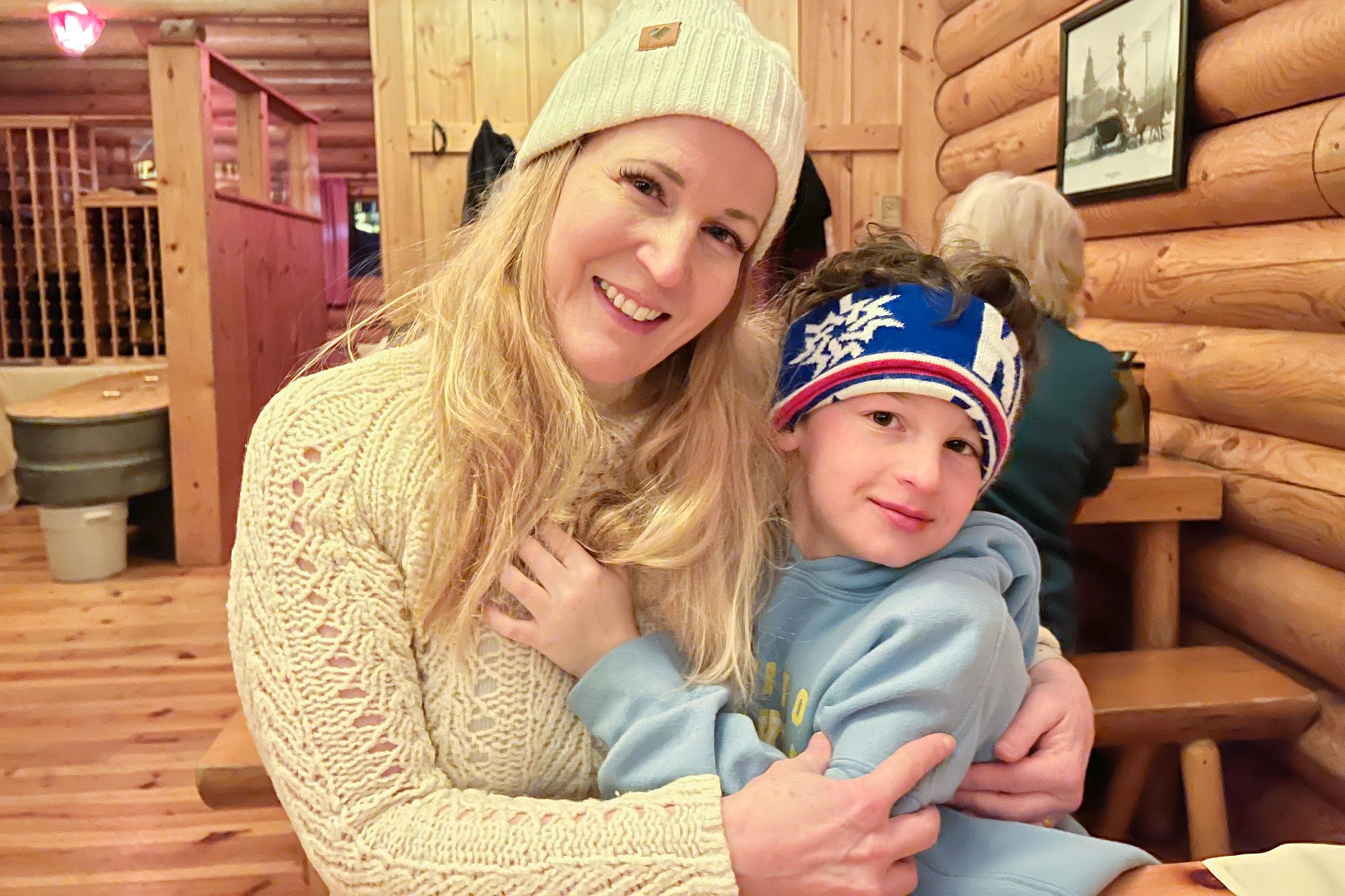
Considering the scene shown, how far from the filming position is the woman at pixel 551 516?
37.1 inches

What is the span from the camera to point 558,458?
1119 millimetres

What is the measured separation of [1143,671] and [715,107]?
1.66 m

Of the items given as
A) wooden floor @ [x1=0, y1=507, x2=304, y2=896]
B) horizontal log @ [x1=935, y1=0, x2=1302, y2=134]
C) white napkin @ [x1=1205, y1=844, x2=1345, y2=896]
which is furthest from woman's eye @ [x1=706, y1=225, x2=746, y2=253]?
horizontal log @ [x1=935, y1=0, x2=1302, y2=134]

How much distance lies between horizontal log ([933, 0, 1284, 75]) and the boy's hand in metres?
2.00

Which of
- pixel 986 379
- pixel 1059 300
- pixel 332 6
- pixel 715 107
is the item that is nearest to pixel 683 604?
pixel 986 379

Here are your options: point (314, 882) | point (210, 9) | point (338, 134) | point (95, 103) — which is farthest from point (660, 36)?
point (338, 134)

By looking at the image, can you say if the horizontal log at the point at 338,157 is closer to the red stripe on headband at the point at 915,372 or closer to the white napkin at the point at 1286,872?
the red stripe on headband at the point at 915,372

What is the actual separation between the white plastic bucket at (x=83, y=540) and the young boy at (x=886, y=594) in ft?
13.6

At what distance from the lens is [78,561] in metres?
4.50

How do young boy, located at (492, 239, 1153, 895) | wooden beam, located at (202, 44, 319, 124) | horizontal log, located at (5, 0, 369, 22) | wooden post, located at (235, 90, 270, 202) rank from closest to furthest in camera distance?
young boy, located at (492, 239, 1153, 895) → wooden beam, located at (202, 44, 319, 124) → wooden post, located at (235, 90, 270, 202) → horizontal log, located at (5, 0, 369, 22)

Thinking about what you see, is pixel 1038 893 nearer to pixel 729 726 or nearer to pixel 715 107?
pixel 729 726

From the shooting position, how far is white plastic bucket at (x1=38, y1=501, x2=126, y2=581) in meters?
4.45

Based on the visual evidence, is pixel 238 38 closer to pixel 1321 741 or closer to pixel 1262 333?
pixel 1262 333

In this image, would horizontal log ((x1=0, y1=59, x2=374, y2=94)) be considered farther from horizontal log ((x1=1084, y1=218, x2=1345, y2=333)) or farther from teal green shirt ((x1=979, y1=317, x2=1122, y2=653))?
teal green shirt ((x1=979, y1=317, x2=1122, y2=653))
